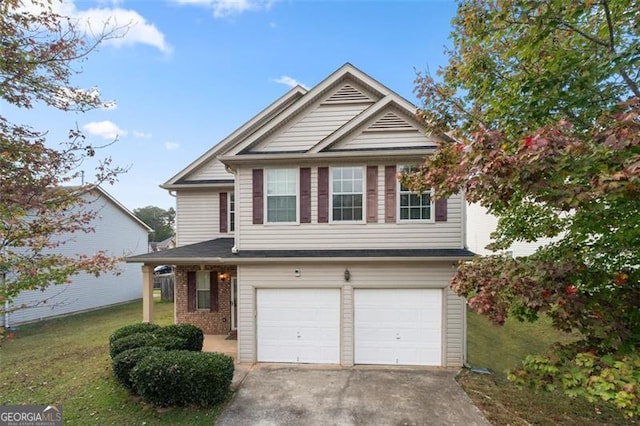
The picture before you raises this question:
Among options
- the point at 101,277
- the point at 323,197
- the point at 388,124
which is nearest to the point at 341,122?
the point at 388,124

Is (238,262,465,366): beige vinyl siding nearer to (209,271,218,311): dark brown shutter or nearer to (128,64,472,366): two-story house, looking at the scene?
(128,64,472,366): two-story house

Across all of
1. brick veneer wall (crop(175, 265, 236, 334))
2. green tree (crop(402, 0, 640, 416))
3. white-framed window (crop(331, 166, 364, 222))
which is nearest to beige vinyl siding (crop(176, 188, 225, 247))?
brick veneer wall (crop(175, 265, 236, 334))

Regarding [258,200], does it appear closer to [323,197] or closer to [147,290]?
[323,197]

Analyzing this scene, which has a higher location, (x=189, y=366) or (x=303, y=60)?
(x=303, y=60)

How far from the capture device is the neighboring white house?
1430 cm

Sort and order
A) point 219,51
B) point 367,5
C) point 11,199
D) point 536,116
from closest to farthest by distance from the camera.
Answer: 1. point 11,199
2. point 536,116
3. point 367,5
4. point 219,51

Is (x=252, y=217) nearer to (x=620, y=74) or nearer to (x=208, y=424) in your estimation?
(x=208, y=424)

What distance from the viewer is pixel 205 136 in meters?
16.3

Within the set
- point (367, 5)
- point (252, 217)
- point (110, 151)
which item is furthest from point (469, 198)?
point (367, 5)

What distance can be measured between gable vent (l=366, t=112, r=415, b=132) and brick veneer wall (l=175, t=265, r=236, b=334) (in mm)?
7379

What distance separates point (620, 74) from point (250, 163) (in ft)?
25.1

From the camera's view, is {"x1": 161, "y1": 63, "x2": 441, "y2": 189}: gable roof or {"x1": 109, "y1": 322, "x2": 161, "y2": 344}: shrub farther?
{"x1": 161, "y1": 63, "x2": 441, "y2": 189}: gable roof

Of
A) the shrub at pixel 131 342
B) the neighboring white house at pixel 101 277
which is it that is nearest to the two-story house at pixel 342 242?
the shrub at pixel 131 342

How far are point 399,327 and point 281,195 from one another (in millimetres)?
4960
